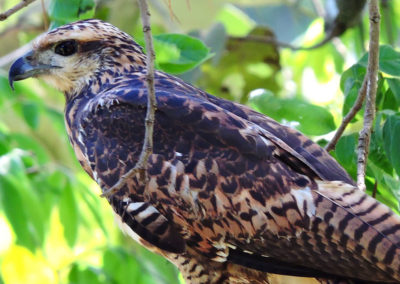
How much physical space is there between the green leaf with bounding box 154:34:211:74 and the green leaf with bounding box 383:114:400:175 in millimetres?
1088

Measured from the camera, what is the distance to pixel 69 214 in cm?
599

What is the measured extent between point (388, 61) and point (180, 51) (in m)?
1.13

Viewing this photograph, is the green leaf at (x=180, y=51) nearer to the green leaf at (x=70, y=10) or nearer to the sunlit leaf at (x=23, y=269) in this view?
the green leaf at (x=70, y=10)

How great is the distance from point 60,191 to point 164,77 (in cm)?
146

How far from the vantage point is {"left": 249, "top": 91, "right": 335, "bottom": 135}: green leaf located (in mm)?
4887

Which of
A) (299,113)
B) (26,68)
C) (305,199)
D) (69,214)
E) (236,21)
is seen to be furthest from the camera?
(236,21)

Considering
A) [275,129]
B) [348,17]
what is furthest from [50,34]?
[348,17]

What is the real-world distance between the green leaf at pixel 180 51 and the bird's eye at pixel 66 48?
1.56ft

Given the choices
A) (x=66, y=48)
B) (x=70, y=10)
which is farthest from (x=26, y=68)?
(x=70, y=10)

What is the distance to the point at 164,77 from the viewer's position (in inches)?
200

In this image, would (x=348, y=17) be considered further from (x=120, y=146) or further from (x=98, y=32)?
(x=120, y=146)

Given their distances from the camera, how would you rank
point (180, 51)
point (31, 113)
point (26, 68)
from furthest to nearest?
point (31, 113) → point (26, 68) → point (180, 51)

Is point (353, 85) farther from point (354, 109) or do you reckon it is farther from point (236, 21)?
point (236, 21)

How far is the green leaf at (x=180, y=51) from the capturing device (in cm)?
501
